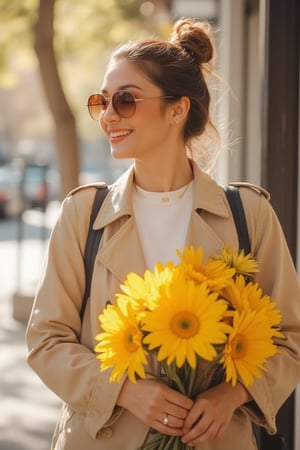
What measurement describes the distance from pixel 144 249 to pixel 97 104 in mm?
482

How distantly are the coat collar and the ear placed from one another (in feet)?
0.64

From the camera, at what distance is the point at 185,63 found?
2.91 m

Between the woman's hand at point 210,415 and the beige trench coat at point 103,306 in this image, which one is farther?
the beige trench coat at point 103,306

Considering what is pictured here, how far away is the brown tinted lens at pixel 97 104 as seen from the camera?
282 cm

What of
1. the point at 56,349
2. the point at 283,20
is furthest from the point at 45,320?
the point at 283,20

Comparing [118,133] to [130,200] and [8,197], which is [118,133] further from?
[8,197]

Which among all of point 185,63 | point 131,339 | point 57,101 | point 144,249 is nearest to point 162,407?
point 131,339

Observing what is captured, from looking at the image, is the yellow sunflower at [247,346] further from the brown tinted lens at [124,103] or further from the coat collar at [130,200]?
the brown tinted lens at [124,103]

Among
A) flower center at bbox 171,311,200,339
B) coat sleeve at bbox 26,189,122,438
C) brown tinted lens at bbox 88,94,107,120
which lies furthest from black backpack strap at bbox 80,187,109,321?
flower center at bbox 171,311,200,339

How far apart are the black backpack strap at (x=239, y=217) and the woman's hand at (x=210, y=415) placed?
1.50 feet

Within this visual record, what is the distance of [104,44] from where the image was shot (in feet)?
56.5

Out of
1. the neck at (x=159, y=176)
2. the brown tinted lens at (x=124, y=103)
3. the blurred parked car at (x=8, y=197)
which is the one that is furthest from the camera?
the blurred parked car at (x=8, y=197)

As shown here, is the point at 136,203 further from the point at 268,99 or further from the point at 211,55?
the point at 268,99

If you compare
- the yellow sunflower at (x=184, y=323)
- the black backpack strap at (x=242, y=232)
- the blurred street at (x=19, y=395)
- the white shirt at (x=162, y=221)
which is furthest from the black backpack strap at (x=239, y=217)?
the blurred street at (x=19, y=395)
